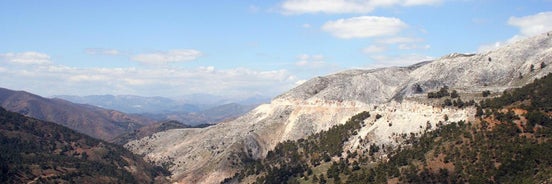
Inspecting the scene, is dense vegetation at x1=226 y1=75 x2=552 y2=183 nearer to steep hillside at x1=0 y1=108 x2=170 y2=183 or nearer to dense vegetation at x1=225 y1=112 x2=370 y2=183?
dense vegetation at x1=225 y1=112 x2=370 y2=183

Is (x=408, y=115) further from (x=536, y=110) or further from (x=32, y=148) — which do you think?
(x=32, y=148)

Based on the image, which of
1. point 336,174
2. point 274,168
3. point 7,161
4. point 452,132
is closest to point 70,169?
point 7,161

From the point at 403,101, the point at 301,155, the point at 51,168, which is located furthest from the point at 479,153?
the point at 51,168

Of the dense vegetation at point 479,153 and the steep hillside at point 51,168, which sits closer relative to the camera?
the dense vegetation at point 479,153

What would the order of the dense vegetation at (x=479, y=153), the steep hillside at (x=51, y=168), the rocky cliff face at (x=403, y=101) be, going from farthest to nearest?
the steep hillside at (x=51, y=168) → the rocky cliff face at (x=403, y=101) → the dense vegetation at (x=479, y=153)

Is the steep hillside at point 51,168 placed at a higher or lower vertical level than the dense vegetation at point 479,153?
lower

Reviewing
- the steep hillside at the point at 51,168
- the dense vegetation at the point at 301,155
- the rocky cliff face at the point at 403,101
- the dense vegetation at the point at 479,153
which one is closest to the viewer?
the dense vegetation at the point at 479,153

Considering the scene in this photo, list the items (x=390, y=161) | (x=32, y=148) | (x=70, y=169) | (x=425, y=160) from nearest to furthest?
(x=425, y=160)
(x=390, y=161)
(x=70, y=169)
(x=32, y=148)

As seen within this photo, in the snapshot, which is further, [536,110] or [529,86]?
[529,86]

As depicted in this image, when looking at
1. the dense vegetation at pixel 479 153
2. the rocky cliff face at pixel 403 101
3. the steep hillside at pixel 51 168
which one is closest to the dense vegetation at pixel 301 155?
the rocky cliff face at pixel 403 101

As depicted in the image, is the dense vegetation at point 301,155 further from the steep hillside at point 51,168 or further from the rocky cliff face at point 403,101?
the steep hillside at point 51,168
